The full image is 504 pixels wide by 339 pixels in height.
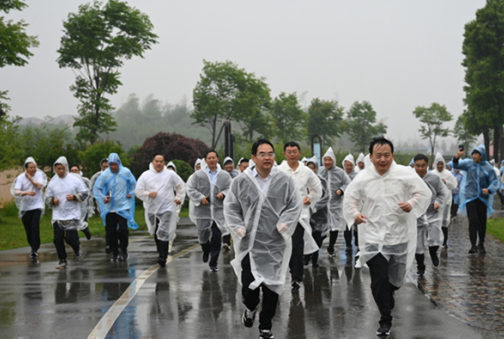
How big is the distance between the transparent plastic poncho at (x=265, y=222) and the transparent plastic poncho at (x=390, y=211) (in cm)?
72

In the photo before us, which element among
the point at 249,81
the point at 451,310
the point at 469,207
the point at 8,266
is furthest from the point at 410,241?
the point at 249,81

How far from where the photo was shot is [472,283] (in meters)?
9.58

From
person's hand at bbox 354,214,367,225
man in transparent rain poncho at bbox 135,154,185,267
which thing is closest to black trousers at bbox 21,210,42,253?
man in transparent rain poncho at bbox 135,154,185,267

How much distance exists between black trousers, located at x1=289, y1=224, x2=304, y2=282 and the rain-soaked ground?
0.22m

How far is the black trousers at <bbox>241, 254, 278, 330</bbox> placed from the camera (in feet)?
→ 21.2

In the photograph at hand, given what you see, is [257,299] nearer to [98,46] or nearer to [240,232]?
[240,232]

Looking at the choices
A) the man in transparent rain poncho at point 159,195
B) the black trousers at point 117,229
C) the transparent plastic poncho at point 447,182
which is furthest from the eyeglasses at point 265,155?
the black trousers at point 117,229

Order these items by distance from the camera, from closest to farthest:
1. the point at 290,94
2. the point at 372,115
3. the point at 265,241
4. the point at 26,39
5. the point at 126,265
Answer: the point at 265,241
the point at 126,265
the point at 26,39
the point at 290,94
the point at 372,115

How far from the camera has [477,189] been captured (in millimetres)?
13102

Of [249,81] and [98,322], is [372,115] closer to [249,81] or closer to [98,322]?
[249,81]

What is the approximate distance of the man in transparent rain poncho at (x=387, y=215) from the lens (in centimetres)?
691

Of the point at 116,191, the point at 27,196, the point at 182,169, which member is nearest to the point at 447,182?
the point at 116,191

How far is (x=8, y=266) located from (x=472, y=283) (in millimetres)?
7465

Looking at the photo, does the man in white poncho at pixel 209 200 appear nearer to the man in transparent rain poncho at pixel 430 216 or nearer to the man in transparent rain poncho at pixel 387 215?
the man in transparent rain poncho at pixel 430 216
